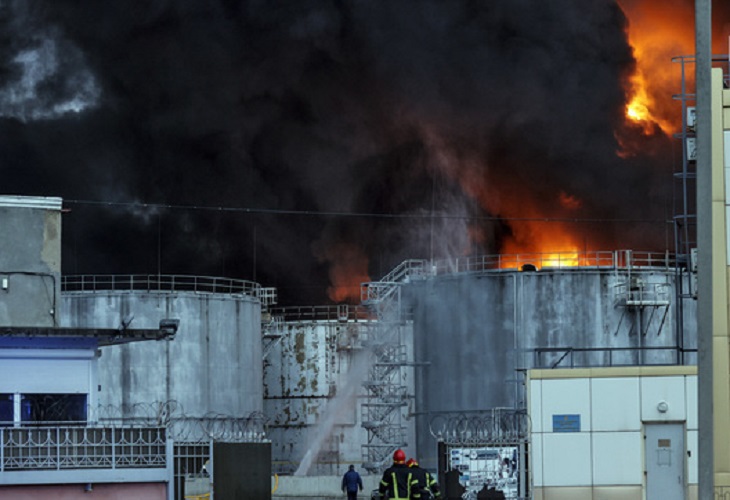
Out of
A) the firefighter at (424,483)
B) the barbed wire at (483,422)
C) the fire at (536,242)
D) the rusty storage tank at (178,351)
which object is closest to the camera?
the firefighter at (424,483)

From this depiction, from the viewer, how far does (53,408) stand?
37031 millimetres

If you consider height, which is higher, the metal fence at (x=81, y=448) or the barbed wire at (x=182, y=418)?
the metal fence at (x=81, y=448)

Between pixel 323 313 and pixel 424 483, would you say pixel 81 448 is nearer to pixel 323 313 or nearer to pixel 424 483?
pixel 424 483

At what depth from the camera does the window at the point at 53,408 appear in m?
36.7

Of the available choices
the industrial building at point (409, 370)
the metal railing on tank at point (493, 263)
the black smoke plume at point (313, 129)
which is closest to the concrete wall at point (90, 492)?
the industrial building at point (409, 370)

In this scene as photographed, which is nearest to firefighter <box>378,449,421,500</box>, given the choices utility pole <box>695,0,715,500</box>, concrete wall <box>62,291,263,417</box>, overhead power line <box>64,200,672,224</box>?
utility pole <box>695,0,715,500</box>

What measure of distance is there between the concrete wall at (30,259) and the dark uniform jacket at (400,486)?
19.2 meters

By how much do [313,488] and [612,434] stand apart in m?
20.3

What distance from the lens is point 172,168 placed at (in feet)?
268

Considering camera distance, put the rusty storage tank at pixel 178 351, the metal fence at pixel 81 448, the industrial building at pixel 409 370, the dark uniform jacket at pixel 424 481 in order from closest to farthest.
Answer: the dark uniform jacket at pixel 424 481 → the metal fence at pixel 81 448 → the industrial building at pixel 409 370 → the rusty storage tank at pixel 178 351

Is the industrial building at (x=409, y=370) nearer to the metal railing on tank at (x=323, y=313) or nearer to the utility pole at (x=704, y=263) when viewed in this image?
the metal railing on tank at (x=323, y=313)

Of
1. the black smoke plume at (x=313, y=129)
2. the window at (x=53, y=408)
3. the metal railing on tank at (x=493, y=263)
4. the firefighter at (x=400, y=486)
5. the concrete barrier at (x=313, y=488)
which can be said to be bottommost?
the concrete barrier at (x=313, y=488)

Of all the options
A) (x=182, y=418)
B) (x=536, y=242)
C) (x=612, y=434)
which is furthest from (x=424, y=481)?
(x=536, y=242)

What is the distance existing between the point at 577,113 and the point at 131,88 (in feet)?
73.0
